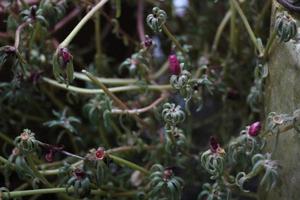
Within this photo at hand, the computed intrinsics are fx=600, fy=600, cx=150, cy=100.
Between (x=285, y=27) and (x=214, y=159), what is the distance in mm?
180

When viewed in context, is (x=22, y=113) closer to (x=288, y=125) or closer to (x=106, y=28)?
(x=106, y=28)

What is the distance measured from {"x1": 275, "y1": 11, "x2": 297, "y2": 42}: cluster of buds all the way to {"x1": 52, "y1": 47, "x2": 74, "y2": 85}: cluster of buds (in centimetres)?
26

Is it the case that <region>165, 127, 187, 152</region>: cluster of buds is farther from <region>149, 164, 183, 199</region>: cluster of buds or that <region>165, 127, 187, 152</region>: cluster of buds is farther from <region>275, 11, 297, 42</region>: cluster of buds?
<region>275, 11, 297, 42</region>: cluster of buds

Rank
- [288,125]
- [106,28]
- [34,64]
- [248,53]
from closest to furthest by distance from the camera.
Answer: [288,125]
[34,64]
[248,53]
[106,28]

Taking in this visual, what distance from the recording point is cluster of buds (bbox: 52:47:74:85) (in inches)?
29.0

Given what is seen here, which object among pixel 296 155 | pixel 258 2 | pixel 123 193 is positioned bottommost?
pixel 123 193

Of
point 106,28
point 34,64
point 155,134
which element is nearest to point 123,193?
point 155,134

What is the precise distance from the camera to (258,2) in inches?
40.8

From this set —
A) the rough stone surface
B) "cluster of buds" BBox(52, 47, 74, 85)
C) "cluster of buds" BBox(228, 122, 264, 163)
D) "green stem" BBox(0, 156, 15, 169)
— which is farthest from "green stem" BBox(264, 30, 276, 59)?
"green stem" BBox(0, 156, 15, 169)

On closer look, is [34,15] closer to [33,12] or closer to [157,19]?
[33,12]

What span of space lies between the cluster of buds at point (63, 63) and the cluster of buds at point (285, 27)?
26cm

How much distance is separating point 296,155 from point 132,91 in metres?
0.34

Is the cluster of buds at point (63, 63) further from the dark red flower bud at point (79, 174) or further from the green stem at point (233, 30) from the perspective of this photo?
the green stem at point (233, 30)

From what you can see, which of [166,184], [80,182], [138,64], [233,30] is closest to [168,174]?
[166,184]
